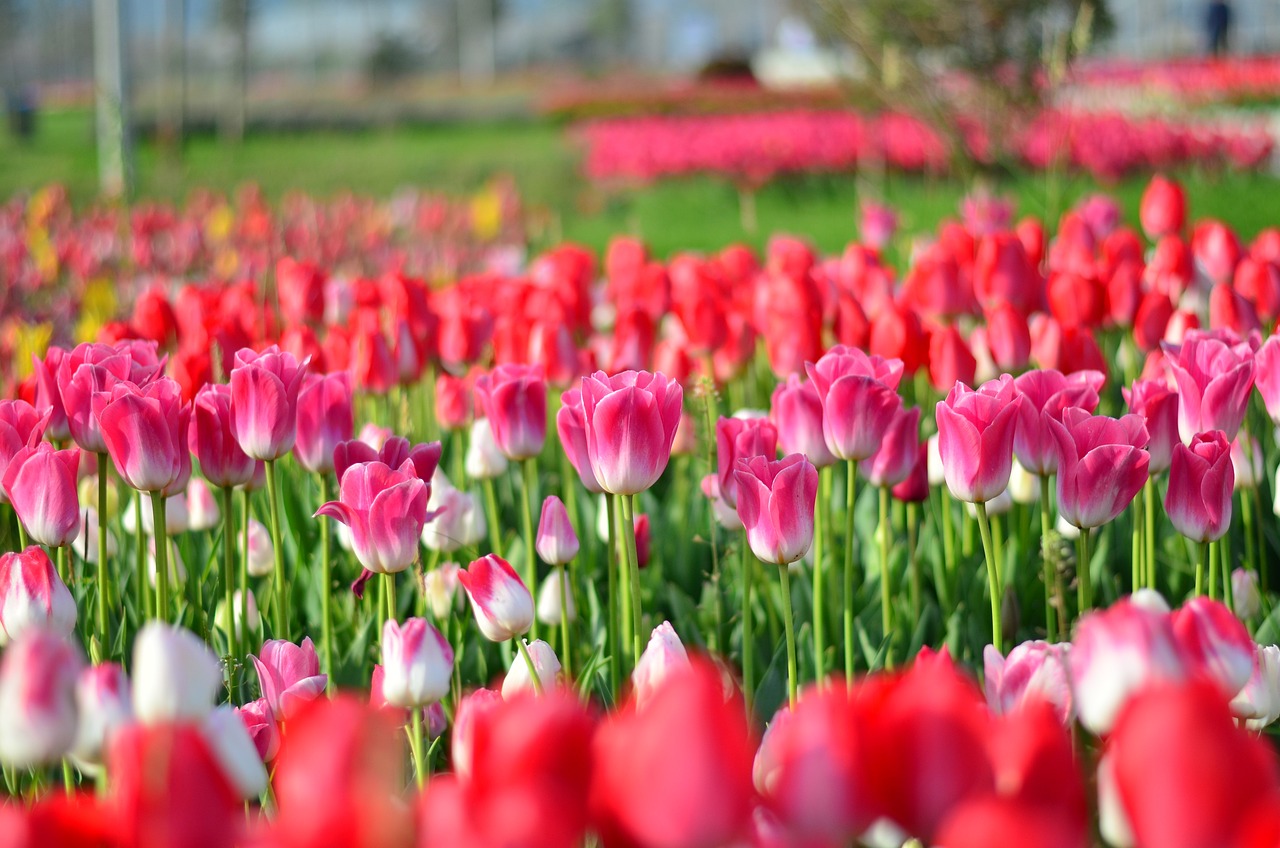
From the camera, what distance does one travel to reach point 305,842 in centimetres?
62

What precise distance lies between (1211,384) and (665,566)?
1028 mm

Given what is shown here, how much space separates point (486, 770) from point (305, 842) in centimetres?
11

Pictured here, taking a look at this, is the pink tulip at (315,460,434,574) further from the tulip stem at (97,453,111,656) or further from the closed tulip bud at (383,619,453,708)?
the tulip stem at (97,453,111,656)

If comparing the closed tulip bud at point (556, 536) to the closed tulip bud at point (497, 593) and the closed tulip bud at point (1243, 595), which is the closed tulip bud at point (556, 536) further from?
the closed tulip bud at point (1243, 595)

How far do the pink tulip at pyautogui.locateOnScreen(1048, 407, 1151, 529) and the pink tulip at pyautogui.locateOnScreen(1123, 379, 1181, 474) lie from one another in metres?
0.31

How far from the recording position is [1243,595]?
1.97 m

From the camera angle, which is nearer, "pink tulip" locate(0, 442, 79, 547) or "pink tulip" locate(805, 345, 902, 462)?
"pink tulip" locate(0, 442, 79, 547)

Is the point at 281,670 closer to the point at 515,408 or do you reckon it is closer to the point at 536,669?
the point at 536,669

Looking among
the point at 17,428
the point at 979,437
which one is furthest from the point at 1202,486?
the point at 17,428

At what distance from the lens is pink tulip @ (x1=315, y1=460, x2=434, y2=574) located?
4.92ft

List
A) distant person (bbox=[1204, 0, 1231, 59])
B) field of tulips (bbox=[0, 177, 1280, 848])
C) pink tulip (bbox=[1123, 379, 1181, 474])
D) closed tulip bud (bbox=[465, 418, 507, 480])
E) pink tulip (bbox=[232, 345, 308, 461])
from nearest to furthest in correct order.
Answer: field of tulips (bbox=[0, 177, 1280, 848]), pink tulip (bbox=[232, 345, 308, 461]), pink tulip (bbox=[1123, 379, 1181, 474]), closed tulip bud (bbox=[465, 418, 507, 480]), distant person (bbox=[1204, 0, 1231, 59])

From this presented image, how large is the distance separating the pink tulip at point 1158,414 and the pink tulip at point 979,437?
13.9 inches

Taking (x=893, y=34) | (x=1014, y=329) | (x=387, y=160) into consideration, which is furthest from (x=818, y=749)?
(x=387, y=160)

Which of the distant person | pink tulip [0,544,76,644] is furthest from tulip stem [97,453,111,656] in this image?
the distant person
